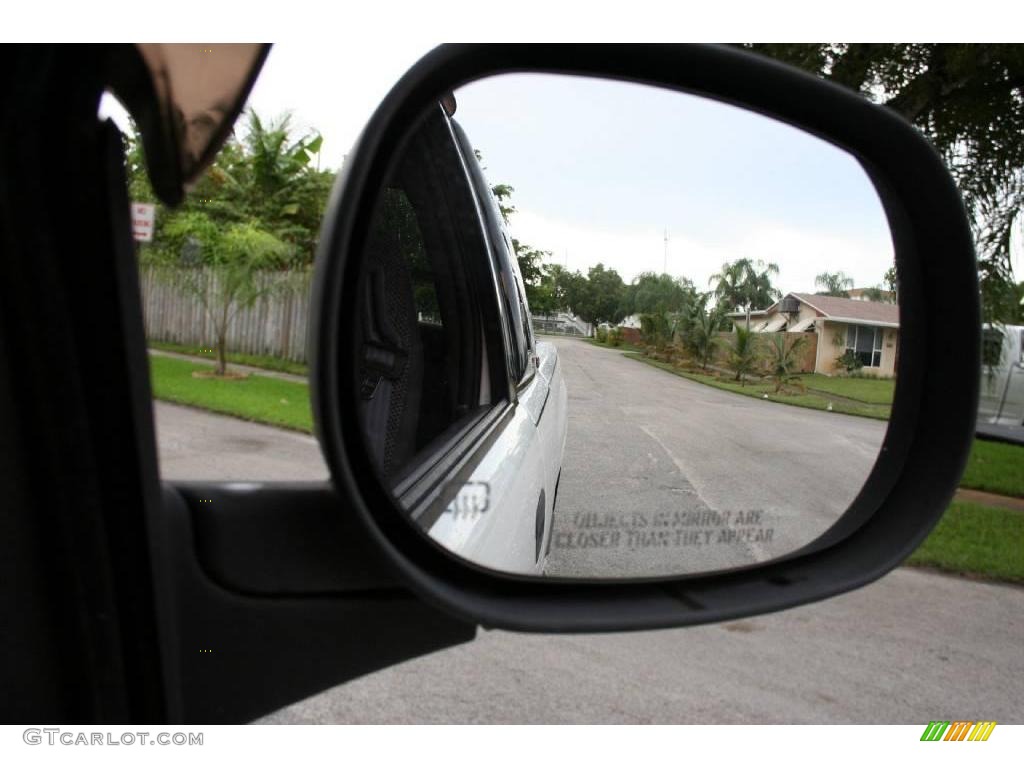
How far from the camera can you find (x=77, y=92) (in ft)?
2.87

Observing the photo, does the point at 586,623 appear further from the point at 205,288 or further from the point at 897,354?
the point at 897,354

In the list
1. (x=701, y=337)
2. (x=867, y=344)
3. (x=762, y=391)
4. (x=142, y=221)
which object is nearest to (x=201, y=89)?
(x=142, y=221)

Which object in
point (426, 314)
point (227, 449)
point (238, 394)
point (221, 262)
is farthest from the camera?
point (426, 314)

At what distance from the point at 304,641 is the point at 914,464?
1.08 metres

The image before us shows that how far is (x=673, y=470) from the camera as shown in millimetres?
1421

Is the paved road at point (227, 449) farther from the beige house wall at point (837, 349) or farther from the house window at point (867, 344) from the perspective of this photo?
the house window at point (867, 344)

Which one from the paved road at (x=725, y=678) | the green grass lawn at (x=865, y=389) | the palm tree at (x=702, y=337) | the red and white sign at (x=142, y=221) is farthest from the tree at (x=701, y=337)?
the paved road at (x=725, y=678)

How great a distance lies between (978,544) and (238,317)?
23.1 feet

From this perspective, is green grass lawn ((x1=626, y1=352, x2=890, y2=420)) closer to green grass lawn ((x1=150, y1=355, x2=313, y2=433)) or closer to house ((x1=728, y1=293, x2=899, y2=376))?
house ((x1=728, y1=293, x2=899, y2=376))

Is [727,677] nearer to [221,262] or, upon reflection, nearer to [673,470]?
[673,470]

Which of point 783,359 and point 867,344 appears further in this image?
point 867,344

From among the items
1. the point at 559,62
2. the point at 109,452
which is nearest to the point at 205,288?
the point at 109,452

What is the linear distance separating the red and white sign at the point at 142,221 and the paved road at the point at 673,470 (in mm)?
707

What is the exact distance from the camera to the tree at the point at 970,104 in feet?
19.2
